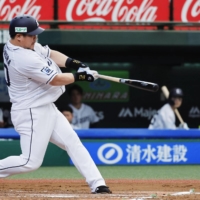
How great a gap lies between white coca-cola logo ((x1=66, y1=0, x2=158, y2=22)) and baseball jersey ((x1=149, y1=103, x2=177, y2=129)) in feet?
4.52

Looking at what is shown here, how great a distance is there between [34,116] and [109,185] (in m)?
1.54

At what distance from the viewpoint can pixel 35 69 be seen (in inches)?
215

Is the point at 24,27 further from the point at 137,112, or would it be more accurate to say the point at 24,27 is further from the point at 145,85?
the point at 137,112

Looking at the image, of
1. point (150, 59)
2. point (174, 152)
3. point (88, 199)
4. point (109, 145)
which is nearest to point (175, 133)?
point (174, 152)

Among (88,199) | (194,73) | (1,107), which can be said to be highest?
(194,73)

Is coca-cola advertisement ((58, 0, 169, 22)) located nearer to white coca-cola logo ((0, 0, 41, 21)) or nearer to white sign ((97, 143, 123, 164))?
white coca-cola logo ((0, 0, 41, 21))

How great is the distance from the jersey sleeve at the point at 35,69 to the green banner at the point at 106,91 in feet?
20.6

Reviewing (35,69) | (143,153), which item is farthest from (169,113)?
(35,69)

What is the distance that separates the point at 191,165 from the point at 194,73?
2.99 meters

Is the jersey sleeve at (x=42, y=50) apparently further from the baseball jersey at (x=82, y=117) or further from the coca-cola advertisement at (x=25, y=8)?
the baseball jersey at (x=82, y=117)

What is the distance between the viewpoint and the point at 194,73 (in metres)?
12.1

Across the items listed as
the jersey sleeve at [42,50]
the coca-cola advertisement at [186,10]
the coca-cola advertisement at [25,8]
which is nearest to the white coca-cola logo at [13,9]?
the coca-cola advertisement at [25,8]

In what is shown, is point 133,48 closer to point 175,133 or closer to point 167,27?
point 167,27

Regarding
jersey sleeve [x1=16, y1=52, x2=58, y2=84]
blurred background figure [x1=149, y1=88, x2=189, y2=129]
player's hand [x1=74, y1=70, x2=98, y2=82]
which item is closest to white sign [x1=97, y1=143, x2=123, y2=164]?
blurred background figure [x1=149, y1=88, x2=189, y2=129]
